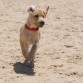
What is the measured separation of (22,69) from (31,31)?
2.13ft

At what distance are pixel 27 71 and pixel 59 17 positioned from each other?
13.7ft

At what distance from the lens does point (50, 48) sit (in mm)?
7695

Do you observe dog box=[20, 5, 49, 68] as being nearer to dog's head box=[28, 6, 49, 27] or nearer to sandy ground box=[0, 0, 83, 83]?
dog's head box=[28, 6, 49, 27]

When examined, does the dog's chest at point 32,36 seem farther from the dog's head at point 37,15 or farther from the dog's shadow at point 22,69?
the dog's shadow at point 22,69

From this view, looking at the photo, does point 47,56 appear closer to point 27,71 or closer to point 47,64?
point 47,64

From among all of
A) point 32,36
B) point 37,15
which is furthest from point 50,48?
point 37,15

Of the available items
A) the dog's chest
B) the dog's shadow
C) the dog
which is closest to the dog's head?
the dog

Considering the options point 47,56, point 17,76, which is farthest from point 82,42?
point 17,76

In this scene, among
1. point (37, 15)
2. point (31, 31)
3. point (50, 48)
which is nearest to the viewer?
point (37, 15)

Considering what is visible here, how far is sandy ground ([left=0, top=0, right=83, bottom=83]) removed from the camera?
6172mm

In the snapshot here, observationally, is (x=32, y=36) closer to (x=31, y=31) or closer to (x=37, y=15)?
(x=31, y=31)

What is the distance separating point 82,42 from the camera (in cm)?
808

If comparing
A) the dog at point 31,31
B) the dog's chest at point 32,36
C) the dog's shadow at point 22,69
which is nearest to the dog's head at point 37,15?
the dog at point 31,31

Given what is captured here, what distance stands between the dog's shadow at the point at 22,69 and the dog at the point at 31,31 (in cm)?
9
